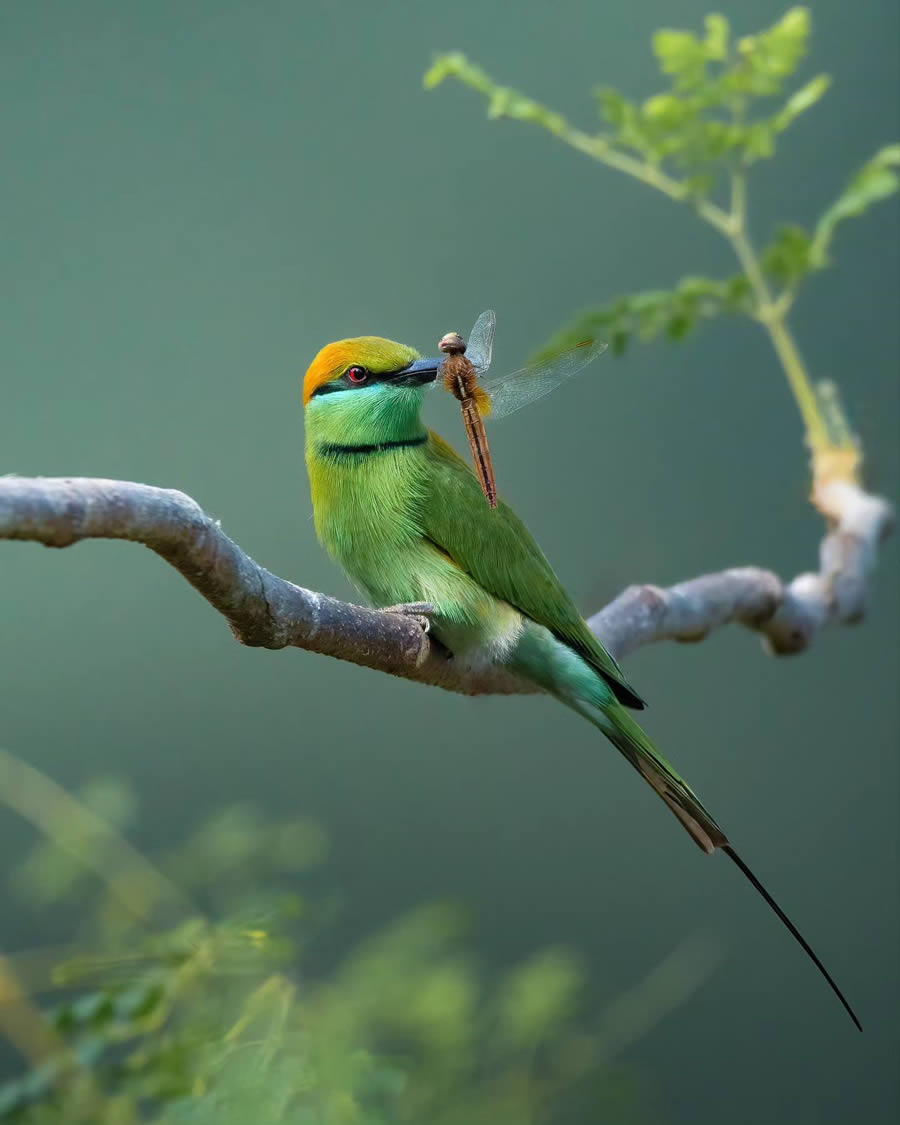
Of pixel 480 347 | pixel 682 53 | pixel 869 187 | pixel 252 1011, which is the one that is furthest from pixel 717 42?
pixel 252 1011

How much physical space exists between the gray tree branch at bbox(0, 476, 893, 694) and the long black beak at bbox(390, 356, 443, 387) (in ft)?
0.93

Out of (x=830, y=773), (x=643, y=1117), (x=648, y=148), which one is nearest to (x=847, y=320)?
(x=830, y=773)

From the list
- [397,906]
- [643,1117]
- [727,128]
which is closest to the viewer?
[643,1117]

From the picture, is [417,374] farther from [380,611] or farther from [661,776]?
[661,776]

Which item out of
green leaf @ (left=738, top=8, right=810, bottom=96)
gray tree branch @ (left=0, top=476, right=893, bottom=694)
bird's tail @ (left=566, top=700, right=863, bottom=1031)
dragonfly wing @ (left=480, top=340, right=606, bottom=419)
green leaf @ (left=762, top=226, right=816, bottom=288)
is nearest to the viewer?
gray tree branch @ (left=0, top=476, right=893, bottom=694)

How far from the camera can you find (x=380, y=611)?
1.24 meters

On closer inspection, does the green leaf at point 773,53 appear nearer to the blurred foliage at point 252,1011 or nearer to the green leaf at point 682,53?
the green leaf at point 682,53

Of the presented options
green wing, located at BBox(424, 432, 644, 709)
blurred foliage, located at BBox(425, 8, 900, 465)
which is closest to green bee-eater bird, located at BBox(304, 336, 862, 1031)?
green wing, located at BBox(424, 432, 644, 709)

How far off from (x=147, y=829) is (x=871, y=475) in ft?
5.64

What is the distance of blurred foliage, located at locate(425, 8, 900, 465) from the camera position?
1733 millimetres

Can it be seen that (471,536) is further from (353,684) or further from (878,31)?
(878,31)

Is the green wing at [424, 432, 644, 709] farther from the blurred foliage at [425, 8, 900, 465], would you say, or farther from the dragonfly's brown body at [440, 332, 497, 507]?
the blurred foliage at [425, 8, 900, 465]

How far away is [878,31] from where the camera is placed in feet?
11.1

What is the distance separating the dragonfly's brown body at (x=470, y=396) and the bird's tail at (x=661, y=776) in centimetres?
27
